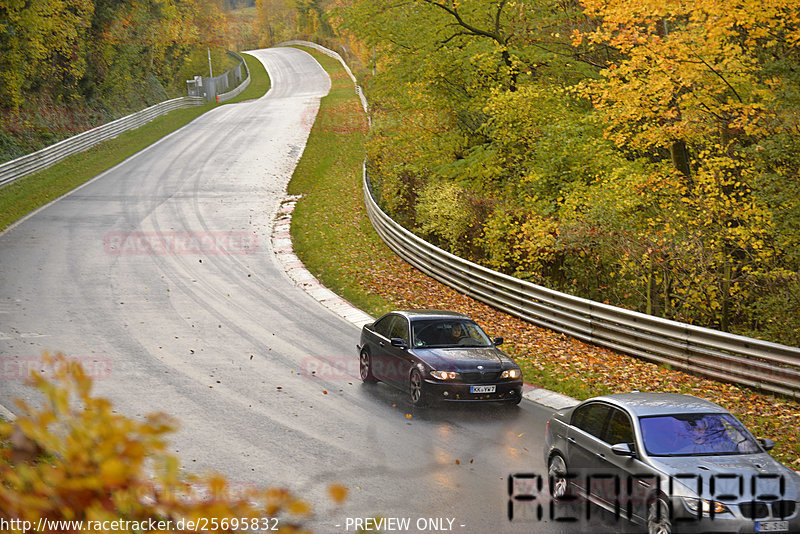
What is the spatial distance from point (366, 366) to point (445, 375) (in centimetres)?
231

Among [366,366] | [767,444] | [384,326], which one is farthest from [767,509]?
[384,326]

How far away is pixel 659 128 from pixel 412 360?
35.7ft

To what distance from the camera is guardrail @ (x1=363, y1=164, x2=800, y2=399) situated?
13.3 meters

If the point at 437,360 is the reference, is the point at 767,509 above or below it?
above

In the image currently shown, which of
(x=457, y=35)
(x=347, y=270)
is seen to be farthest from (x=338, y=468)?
(x=457, y=35)

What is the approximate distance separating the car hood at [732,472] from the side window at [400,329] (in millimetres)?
6221

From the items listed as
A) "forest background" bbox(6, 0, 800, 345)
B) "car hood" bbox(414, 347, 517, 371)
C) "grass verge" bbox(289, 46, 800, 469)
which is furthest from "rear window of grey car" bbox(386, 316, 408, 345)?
"forest background" bbox(6, 0, 800, 345)

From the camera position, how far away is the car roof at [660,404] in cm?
895

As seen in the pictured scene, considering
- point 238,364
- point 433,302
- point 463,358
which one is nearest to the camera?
point 463,358

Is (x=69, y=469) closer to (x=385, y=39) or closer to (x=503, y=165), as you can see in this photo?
(x=503, y=165)

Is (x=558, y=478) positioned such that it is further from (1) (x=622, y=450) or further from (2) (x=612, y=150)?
(2) (x=612, y=150)

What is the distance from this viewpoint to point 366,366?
14.4 meters

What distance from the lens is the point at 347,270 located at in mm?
23781

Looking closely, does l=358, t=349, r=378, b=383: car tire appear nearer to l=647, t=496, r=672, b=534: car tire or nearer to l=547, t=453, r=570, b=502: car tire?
l=547, t=453, r=570, b=502: car tire
